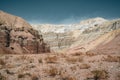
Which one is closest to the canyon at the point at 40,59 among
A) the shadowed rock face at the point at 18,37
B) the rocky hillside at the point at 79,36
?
the shadowed rock face at the point at 18,37

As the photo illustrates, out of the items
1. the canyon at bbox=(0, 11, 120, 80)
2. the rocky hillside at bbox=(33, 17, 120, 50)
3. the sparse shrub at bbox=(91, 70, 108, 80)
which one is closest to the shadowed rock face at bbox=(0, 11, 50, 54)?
the canyon at bbox=(0, 11, 120, 80)

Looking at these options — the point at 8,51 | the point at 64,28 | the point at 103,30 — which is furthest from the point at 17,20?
the point at 64,28

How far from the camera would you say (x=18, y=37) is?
37.6m

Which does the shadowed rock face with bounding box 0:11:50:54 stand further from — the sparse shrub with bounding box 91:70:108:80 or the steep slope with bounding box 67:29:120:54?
the sparse shrub with bounding box 91:70:108:80

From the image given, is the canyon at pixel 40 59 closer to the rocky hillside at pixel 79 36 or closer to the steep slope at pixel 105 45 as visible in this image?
the steep slope at pixel 105 45

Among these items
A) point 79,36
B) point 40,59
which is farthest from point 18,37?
point 79,36

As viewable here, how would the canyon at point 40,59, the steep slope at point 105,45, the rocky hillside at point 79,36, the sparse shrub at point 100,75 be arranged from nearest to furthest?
1. the sparse shrub at point 100,75
2. the canyon at point 40,59
3. the steep slope at point 105,45
4. the rocky hillside at point 79,36

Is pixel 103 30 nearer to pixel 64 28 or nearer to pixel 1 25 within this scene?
pixel 64 28

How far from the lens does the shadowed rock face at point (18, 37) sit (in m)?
35.1

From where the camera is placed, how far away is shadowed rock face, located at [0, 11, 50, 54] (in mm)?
35144

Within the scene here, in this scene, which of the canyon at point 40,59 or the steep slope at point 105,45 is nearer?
the canyon at point 40,59

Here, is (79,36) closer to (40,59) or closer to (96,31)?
(96,31)

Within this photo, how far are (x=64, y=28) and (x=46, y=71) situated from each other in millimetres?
173582

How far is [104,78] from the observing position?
9250 millimetres
